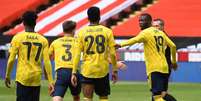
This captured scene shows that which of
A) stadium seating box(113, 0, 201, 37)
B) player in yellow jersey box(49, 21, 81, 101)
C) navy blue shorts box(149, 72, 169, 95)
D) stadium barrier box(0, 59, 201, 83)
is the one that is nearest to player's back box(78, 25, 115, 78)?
navy blue shorts box(149, 72, 169, 95)

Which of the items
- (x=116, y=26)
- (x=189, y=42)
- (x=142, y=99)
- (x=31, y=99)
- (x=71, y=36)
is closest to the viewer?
(x=31, y=99)

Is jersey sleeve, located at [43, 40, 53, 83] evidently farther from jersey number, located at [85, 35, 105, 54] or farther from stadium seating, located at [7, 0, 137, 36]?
stadium seating, located at [7, 0, 137, 36]

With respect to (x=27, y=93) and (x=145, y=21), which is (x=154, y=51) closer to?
(x=145, y=21)

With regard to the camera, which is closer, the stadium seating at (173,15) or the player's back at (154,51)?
the player's back at (154,51)

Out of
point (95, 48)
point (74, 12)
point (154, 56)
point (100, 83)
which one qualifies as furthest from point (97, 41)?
point (74, 12)

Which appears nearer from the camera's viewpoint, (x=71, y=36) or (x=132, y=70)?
(x=71, y=36)

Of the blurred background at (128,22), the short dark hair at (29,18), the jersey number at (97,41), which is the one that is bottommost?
the jersey number at (97,41)

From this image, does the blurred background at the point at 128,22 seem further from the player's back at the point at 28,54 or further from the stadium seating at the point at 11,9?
the player's back at the point at 28,54

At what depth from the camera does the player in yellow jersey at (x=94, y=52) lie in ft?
34.5

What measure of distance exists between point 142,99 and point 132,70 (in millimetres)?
11480

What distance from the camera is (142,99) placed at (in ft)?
57.5

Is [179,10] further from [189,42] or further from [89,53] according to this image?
[89,53]

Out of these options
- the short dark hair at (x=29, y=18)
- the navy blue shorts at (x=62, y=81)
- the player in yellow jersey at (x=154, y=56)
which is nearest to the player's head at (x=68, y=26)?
the navy blue shorts at (x=62, y=81)

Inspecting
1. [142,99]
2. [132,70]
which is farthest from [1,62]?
[142,99]
